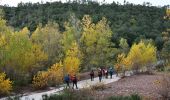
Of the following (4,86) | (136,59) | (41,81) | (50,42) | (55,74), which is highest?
(50,42)

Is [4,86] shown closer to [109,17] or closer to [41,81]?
[41,81]

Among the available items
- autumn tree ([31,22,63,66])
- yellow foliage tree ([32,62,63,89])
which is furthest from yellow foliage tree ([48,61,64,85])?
autumn tree ([31,22,63,66])

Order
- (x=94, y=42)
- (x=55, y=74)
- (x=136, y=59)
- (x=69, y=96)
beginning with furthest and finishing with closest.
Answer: (x=136, y=59) → (x=94, y=42) → (x=55, y=74) → (x=69, y=96)

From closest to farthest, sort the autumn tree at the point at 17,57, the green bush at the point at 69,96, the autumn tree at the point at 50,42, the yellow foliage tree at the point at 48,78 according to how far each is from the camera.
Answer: the green bush at the point at 69,96 < the autumn tree at the point at 17,57 < the yellow foliage tree at the point at 48,78 < the autumn tree at the point at 50,42

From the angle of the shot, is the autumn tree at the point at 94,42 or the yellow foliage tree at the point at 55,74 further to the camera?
the autumn tree at the point at 94,42

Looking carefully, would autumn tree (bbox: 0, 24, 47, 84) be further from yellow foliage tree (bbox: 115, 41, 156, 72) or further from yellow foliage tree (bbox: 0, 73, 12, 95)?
yellow foliage tree (bbox: 115, 41, 156, 72)

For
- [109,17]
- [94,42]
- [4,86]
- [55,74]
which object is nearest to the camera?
[4,86]

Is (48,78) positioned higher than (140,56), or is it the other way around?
(48,78)

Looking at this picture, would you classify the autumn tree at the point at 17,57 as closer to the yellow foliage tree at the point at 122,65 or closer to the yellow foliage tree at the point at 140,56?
the yellow foliage tree at the point at 122,65

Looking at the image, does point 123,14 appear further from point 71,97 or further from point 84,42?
point 71,97

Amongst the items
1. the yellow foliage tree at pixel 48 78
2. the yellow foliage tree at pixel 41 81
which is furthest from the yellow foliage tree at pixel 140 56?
the yellow foliage tree at pixel 41 81

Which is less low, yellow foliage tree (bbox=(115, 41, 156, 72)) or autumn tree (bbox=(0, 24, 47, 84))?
autumn tree (bbox=(0, 24, 47, 84))

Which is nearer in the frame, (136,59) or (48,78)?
(48,78)

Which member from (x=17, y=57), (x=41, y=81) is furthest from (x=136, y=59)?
(x=17, y=57)
